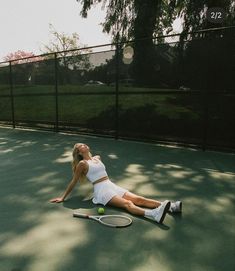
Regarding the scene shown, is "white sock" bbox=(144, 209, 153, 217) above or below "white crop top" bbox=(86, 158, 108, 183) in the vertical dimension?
below

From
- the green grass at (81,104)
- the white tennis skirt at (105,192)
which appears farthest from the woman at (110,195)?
the green grass at (81,104)

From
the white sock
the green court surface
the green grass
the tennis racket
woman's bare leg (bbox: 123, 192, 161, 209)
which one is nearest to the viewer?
the green court surface

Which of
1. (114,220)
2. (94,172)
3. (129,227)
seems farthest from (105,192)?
(129,227)

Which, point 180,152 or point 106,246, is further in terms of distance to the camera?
point 180,152

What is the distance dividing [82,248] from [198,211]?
180 centimetres

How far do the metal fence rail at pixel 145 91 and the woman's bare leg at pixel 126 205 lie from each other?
501 centimetres

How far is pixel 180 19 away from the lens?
13.7 meters

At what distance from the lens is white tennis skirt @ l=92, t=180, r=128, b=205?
4887 mm

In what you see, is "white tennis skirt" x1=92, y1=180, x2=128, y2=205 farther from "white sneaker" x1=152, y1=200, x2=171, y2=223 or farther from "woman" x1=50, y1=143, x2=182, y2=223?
"white sneaker" x1=152, y1=200, x2=171, y2=223

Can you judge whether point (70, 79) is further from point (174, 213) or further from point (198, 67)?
point (174, 213)

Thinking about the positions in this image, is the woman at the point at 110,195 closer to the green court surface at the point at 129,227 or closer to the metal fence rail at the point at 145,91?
the green court surface at the point at 129,227

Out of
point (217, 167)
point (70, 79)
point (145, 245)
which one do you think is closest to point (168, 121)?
point (217, 167)

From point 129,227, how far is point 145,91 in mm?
6853

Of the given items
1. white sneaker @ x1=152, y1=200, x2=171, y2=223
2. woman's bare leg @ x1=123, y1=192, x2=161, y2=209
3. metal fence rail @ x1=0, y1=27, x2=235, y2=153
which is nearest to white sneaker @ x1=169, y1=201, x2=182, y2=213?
woman's bare leg @ x1=123, y1=192, x2=161, y2=209
